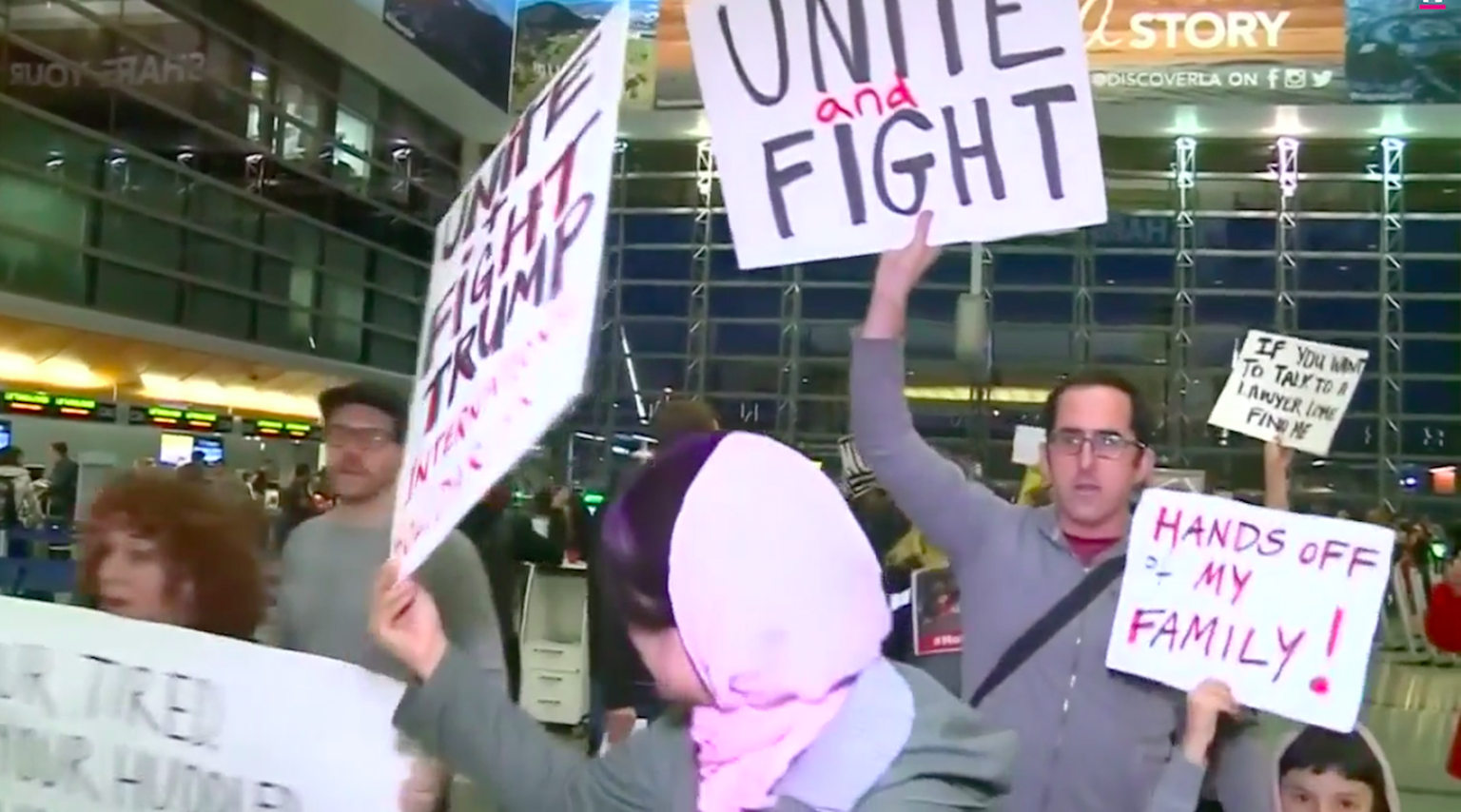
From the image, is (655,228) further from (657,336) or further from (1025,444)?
(1025,444)

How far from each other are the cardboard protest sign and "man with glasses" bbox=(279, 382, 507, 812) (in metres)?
0.77

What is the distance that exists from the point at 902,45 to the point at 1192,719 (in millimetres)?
1114

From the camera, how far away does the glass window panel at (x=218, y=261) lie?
13.3m

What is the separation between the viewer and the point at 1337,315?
1575cm

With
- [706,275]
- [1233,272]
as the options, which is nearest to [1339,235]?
[1233,272]

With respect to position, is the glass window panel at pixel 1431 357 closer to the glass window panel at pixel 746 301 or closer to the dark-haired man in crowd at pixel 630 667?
the glass window panel at pixel 746 301

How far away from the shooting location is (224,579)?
229 centimetres

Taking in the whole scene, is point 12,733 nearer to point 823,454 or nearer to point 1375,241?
point 823,454

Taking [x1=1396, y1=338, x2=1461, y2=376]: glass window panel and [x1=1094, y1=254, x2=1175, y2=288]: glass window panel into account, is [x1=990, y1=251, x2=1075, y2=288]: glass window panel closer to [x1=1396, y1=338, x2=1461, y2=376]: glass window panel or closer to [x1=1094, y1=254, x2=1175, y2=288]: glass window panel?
[x1=1094, y1=254, x2=1175, y2=288]: glass window panel

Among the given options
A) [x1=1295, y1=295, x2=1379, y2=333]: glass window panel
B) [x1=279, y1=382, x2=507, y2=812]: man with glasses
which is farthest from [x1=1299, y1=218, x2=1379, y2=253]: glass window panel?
[x1=279, y1=382, x2=507, y2=812]: man with glasses

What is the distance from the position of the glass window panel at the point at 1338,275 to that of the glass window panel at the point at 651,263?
6.51m

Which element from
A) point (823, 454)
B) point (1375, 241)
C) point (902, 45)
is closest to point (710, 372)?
point (823, 454)

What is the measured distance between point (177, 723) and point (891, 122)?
137 centimetres

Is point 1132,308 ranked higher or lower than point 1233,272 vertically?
Result: lower
